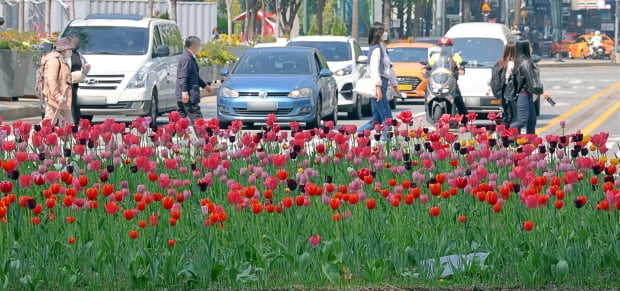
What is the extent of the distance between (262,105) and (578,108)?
435 inches

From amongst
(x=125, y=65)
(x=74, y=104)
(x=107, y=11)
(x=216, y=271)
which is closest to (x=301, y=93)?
(x=125, y=65)

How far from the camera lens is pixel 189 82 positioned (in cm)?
1888

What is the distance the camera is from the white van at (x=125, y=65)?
24.0 meters

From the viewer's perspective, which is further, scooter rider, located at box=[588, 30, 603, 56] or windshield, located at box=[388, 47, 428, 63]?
scooter rider, located at box=[588, 30, 603, 56]

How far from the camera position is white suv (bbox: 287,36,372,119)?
27.4 meters

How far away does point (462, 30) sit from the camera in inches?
1097

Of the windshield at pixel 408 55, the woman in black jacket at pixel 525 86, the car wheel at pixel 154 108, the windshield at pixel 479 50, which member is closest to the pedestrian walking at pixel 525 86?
the woman in black jacket at pixel 525 86

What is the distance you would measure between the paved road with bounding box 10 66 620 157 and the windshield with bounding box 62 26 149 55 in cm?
201

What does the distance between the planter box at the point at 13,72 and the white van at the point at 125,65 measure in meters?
3.50

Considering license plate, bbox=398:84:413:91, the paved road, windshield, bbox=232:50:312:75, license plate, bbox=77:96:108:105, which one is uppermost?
windshield, bbox=232:50:312:75

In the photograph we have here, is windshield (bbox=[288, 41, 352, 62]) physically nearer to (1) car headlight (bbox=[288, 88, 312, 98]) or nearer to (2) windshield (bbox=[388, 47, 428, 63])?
(1) car headlight (bbox=[288, 88, 312, 98])

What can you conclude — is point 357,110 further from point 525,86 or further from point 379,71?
point 525,86

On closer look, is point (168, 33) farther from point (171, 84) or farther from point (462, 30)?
point (462, 30)

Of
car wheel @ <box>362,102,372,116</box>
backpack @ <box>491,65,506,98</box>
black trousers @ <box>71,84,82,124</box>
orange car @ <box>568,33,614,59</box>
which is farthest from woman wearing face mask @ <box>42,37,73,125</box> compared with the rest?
orange car @ <box>568,33,614,59</box>
